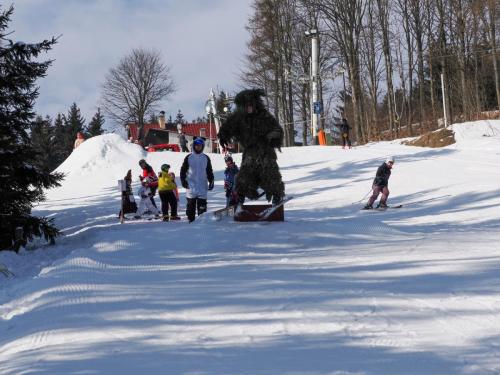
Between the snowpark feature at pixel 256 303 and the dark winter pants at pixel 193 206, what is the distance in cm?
109

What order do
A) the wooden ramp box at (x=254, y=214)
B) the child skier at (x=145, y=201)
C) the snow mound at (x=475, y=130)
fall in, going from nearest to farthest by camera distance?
1. the wooden ramp box at (x=254, y=214)
2. the child skier at (x=145, y=201)
3. the snow mound at (x=475, y=130)

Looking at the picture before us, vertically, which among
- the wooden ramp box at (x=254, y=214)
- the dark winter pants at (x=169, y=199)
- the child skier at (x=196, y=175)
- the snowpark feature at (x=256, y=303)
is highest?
the child skier at (x=196, y=175)

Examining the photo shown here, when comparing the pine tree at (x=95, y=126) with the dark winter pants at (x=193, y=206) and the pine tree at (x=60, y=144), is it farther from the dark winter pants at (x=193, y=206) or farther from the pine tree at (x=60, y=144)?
the dark winter pants at (x=193, y=206)

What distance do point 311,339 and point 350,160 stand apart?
19.5 meters

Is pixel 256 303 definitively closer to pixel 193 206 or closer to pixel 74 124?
pixel 193 206

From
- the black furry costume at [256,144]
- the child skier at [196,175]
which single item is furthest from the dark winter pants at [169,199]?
the black furry costume at [256,144]

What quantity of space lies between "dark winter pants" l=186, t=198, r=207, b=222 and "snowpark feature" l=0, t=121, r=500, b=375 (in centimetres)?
109

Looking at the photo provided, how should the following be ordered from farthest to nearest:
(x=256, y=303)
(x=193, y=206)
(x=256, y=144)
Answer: (x=193, y=206) < (x=256, y=144) < (x=256, y=303)

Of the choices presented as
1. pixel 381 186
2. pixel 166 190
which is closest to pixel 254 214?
pixel 166 190

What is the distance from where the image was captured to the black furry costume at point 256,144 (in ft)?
30.6

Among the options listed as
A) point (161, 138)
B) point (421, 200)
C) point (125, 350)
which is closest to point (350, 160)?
point (421, 200)

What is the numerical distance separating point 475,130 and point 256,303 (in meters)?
22.8

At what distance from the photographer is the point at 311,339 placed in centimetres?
343

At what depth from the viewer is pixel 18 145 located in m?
10.1
